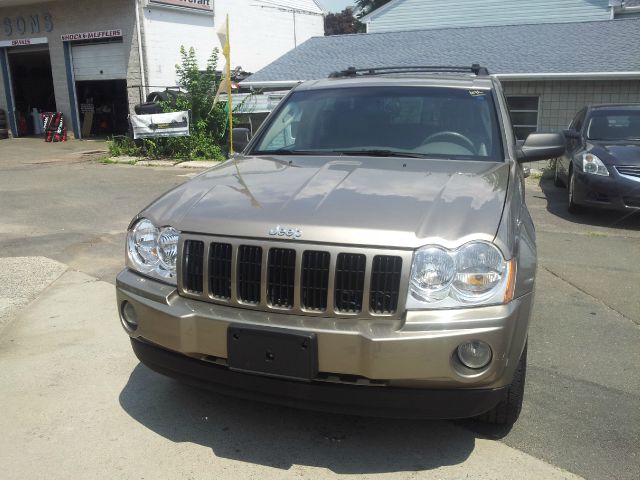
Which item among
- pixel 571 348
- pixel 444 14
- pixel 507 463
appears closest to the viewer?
pixel 507 463

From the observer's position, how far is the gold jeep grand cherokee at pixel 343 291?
2.63 m

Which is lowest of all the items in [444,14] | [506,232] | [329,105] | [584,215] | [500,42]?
[584,215]

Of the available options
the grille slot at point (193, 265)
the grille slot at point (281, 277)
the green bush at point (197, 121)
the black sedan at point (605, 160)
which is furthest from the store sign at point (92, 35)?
the grille slot at point (281, 277)

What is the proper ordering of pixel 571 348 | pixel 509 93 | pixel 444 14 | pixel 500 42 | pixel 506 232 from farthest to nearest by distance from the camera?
1. pixel 444 14
2. pixel 500 42
3. pixel 509 93
4. pixel 571 348
5. pixel 506 232

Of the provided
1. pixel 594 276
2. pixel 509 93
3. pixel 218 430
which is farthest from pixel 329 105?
pixel 509 93

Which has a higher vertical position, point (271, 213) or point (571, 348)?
point (271, 213)

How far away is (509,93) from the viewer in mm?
15406

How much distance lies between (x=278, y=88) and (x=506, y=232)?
51.4 ft

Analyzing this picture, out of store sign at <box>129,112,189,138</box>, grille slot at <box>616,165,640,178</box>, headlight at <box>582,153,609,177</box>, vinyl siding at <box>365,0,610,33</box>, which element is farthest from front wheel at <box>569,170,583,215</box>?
vinyl siding at <box>365,0,610,33</box>

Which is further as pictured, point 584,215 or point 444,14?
point 444,14

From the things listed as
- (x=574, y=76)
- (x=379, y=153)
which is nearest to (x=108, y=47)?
(x=574, y=76)

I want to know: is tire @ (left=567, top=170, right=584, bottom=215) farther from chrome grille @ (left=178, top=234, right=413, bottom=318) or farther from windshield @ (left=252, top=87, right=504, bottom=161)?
chrome grille @ (left=178, top=234, right=413, bottom=318)

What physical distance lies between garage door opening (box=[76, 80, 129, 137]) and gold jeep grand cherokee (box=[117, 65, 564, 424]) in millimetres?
21583

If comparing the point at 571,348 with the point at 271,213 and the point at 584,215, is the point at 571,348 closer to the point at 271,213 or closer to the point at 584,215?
the point at 271,213
